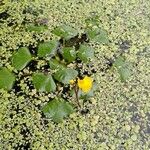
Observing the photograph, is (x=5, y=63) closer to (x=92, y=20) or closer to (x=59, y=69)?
(x=59, y=69)

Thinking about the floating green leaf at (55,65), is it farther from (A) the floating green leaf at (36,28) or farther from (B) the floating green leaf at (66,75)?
(A) the floating green leaf at (36,28)

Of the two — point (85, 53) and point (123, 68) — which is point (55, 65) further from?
point (123, 68)

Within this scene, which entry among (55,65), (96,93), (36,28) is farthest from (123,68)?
(36,28)

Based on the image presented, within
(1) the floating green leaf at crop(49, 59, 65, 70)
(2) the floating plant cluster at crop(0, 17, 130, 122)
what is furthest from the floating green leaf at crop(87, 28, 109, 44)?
(1) the floating green leaf at crop(49, 59, 65, 70)

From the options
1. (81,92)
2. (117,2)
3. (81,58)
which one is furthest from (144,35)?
(81,92)

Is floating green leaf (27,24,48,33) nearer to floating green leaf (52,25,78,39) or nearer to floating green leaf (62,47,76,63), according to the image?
floating green leaf (52,25,78,39)

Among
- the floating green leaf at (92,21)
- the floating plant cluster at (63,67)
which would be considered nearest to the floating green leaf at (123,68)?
the floating plant cluster at (63,67)
